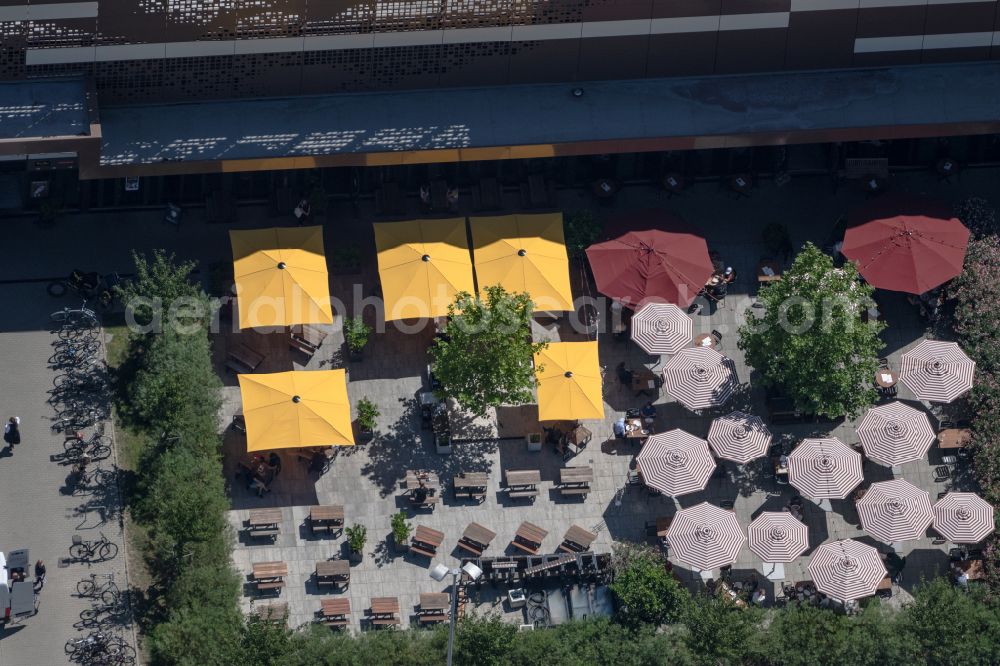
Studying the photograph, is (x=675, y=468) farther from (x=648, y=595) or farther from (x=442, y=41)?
(x=442, y=41)

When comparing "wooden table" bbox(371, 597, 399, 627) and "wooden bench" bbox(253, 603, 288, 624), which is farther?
"wooden table" bbox(371, 597, 399, 627)

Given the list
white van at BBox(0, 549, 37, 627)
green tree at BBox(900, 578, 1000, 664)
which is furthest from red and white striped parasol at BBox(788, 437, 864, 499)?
white van at BBox(0, 549, 37, 627)

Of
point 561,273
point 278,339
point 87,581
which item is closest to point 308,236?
point 278,339

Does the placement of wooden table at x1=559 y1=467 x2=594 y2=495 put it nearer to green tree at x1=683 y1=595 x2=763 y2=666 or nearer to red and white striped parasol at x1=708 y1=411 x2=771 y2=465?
red and white striped parasol at x1=708 y1=411 x2=771 y2=465

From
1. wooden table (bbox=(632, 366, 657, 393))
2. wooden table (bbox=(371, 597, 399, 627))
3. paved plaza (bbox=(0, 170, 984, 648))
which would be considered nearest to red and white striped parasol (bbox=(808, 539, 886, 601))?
paved plaza (bbox=(0, 170, 984, 648))

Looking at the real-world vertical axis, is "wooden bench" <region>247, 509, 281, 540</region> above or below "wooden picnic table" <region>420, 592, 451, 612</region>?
above

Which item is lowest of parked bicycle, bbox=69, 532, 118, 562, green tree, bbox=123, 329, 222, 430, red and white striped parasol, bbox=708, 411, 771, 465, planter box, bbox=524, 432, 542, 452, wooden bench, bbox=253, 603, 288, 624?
wooden bench, bbox=253, 603, 288, 624

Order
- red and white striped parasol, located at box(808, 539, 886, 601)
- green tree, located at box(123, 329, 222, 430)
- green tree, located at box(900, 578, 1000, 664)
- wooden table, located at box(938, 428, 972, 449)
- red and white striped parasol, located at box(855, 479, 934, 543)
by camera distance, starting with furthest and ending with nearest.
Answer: wooden table, located at box(938, 428, 972, 449)
red and white striped parasol, located at box(855, 479, 934, 543)
red and white striped parasol, located at box(808, 539, 886, 601)
green tree, located at box(123, 329, 222, 430)
green tree, located at box(900, 578, 1000, 664)

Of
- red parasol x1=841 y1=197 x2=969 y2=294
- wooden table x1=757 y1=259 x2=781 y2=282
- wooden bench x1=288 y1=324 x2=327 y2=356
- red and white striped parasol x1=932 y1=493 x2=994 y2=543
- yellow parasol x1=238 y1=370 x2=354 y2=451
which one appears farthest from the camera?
wooden table x1=757 y1=259 x2=781 y2=282
